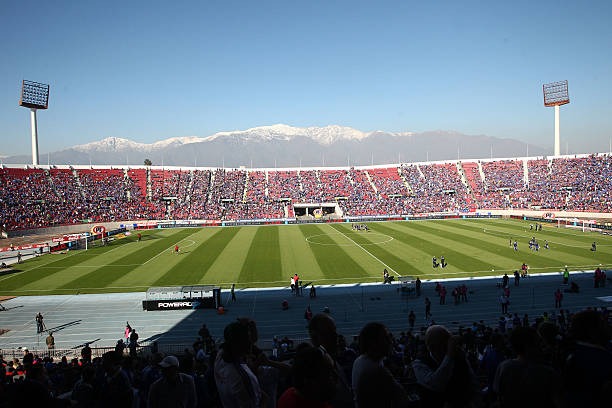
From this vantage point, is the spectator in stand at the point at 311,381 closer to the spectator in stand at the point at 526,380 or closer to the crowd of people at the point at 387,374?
the crowd of people at the point at 387,374

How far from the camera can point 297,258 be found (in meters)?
39.0

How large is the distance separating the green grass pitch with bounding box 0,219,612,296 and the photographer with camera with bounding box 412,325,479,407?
26426 millimetres

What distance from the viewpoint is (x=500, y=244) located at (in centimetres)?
4347

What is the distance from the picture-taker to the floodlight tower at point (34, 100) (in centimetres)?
7331

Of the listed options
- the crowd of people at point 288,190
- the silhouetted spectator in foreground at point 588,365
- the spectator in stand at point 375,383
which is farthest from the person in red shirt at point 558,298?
the crowd of people at point 288,190

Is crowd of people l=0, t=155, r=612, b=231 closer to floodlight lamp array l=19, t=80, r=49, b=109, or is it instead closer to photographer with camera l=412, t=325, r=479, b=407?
floodlight lamp array l=19, t=80, r=49, b=109

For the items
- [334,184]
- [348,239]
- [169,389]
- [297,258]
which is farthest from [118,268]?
[334,184]

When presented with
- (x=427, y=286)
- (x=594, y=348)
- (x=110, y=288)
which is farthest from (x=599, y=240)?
(x=594, y=348)

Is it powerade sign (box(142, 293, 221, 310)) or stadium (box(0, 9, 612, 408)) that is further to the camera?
powerade sign (box(142, 293, 221, 310))

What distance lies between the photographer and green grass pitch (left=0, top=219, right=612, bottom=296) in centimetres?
3152

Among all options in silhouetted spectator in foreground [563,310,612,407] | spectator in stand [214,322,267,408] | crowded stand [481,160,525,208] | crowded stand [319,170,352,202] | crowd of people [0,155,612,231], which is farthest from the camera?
crowded stand [319,170,352,202]

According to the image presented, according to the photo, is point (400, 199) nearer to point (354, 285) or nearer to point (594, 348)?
point (354, 285)

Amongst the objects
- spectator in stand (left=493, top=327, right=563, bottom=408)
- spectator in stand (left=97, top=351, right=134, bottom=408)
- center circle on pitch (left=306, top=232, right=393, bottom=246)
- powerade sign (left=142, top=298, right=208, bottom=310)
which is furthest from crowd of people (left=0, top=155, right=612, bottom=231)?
spectator in stand (left=493, top=327, right=563, bottom=408)

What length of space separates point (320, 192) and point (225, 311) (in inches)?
2437
